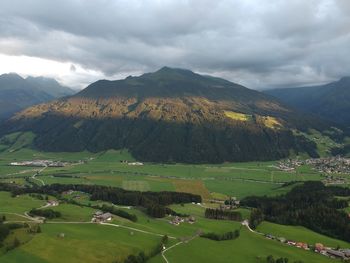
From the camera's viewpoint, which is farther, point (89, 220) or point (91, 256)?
point (89, 220)

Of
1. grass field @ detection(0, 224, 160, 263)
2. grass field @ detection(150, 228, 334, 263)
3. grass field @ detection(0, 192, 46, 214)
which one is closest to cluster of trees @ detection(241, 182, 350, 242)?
grass field @ detection(150, 228, 334, 263)

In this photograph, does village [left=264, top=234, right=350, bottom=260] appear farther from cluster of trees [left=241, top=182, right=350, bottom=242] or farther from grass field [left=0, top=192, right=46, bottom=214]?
grass field [left=0, top=192, right=46, bottom=214]

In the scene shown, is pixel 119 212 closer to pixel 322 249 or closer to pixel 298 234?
pixel 298 234

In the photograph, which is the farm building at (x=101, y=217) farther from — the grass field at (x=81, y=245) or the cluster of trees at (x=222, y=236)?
the cluster of trees at (x=222, y=236)

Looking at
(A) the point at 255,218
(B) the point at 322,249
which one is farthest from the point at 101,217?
(B) the point at 322,249

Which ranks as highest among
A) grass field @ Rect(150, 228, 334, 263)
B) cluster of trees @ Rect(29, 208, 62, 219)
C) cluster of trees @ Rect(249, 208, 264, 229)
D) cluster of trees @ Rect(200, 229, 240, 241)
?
cluster of trees @ Rect(29, 208, 62, 219)

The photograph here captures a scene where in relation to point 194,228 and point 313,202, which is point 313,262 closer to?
point 194,228

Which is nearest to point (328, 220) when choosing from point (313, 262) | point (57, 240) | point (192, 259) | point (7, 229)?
point (313, 262)

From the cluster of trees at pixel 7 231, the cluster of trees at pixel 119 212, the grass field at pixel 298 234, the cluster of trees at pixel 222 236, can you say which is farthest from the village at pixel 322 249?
the cluster of trees at pixel 7 231
